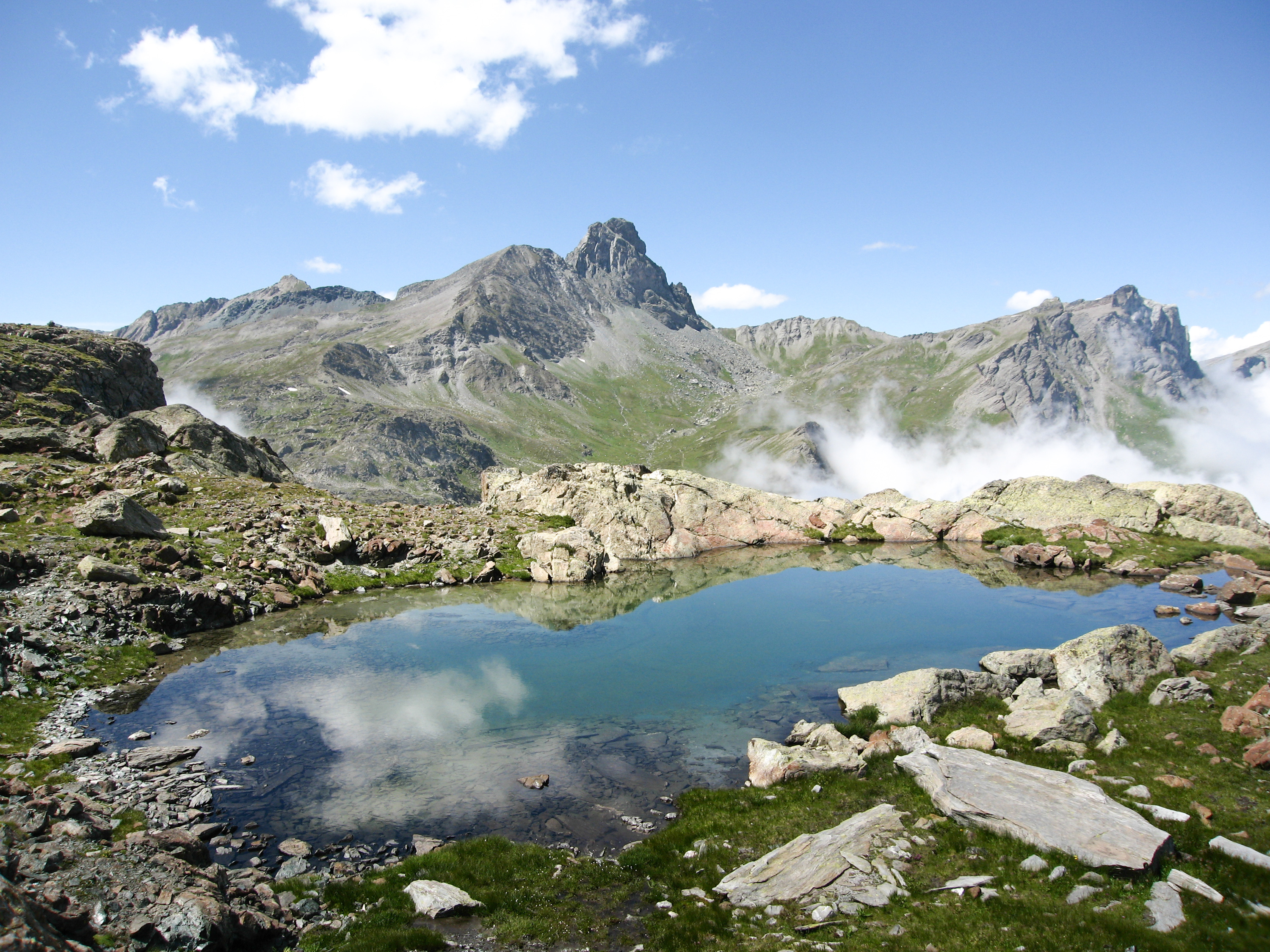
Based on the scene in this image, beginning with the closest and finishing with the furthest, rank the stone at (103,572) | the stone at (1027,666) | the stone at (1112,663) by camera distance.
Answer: the stone at (1112,663) < the stone at (1027,666) < the stone at (103,572)

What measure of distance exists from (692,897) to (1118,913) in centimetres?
972

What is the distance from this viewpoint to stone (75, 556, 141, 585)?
116ft

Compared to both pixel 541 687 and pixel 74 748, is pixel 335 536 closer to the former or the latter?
pixel 541 687

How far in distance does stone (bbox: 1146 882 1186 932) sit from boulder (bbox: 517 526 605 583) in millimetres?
54698

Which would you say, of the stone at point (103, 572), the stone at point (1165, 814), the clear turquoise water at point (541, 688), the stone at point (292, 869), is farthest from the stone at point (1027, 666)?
the stone at point (103, 572)

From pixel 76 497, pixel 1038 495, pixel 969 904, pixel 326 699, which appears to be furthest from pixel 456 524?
pixel 1038 495

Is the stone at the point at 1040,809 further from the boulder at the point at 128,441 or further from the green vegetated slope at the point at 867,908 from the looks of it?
the boulder at the point at 128,441

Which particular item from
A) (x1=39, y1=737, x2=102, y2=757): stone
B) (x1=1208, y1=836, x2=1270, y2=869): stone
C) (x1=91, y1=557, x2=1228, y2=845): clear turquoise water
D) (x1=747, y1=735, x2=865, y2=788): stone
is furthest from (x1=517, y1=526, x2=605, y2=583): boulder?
(x1=1208, y1=836, x2=1270, y2=869): stone

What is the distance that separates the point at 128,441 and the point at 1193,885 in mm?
84188

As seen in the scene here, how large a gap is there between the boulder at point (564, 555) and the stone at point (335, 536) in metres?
17.8

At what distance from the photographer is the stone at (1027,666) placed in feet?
101

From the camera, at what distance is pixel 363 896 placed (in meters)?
16.1

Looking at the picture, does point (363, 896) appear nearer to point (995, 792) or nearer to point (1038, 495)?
point (995, 792)

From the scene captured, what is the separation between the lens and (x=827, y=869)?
16.2 meters
